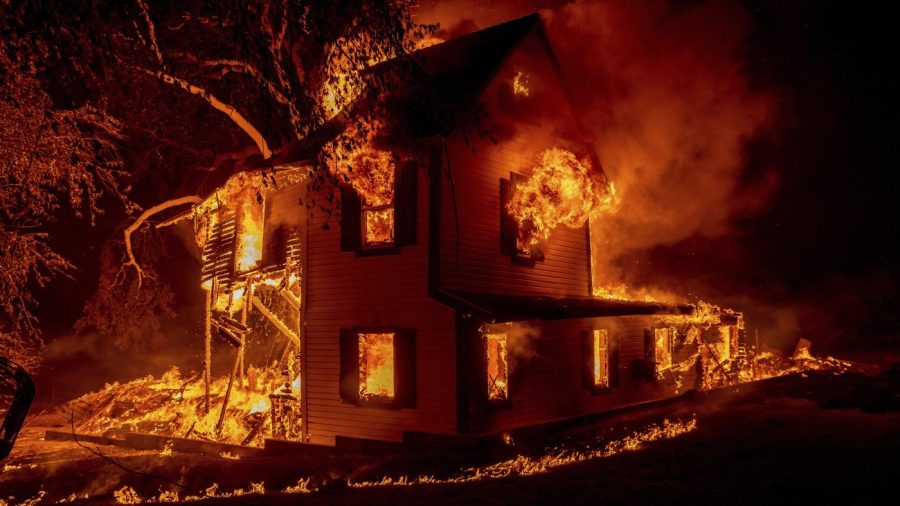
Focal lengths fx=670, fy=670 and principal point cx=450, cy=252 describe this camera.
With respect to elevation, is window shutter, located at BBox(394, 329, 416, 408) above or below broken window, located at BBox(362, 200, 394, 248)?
below

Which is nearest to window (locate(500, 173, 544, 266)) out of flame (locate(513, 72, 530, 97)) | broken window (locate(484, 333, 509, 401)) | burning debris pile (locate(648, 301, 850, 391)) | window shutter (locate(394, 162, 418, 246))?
broken window (locate(484, 333, 509, 401))

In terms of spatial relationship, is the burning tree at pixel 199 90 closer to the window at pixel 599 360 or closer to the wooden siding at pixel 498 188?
the wooden siding at pixel 498 188

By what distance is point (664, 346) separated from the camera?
21078 millimetres

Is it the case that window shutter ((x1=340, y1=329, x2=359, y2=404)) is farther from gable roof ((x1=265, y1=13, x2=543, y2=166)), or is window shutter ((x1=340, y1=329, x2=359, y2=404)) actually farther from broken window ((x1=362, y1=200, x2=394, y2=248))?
gable roof ((x1=265, y1=13, x2=543, y2=166))

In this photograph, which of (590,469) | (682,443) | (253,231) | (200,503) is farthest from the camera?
(253,231)

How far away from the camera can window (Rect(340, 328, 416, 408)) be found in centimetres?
1353

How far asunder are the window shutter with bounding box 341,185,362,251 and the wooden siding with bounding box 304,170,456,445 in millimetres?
293

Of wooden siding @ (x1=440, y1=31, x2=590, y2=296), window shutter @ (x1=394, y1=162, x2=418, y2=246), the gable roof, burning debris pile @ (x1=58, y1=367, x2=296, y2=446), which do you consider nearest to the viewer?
the gable roof

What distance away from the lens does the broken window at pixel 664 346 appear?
2084 centimetres

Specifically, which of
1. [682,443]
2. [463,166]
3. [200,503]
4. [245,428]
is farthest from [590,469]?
[245,428]

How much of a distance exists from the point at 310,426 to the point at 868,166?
37.2 meters

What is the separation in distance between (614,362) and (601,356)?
0.43 m

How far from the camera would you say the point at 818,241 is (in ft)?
125

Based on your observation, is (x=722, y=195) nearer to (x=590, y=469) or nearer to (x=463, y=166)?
(x=463, y=166)
